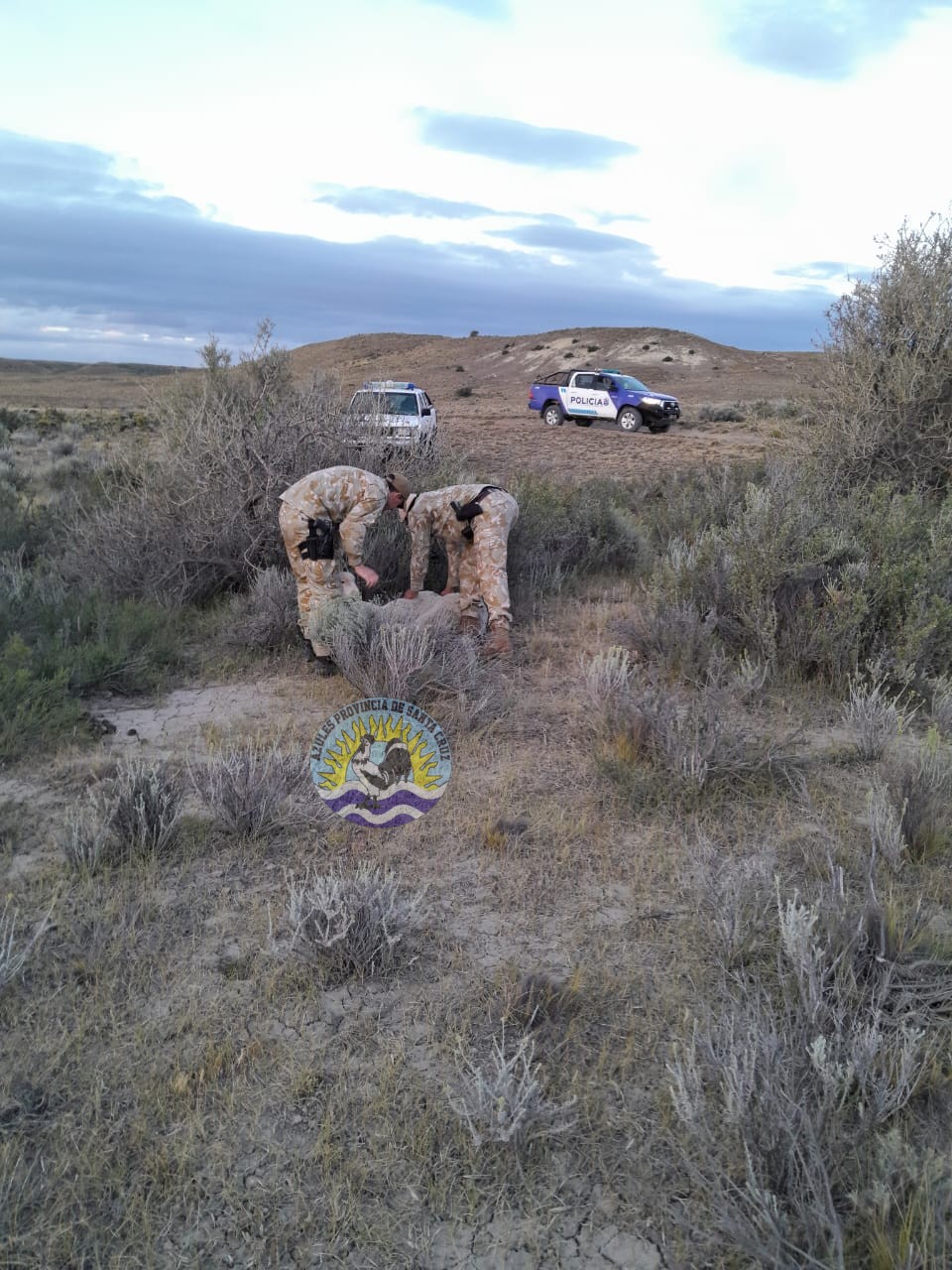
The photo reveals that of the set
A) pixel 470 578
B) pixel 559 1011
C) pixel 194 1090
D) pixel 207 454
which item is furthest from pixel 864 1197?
pixel 207 454

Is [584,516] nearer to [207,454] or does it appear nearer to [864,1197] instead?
[207,454]

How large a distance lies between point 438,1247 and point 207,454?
7211 millimetres

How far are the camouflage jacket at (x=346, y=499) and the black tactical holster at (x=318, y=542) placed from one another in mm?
83

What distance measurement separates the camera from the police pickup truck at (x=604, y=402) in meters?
21.9

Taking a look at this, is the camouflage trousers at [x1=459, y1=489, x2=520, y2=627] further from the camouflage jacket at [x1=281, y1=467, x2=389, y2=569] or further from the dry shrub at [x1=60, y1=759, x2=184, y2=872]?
the dry shrub at [x1=60, y1=759, x2=184, y2=872]

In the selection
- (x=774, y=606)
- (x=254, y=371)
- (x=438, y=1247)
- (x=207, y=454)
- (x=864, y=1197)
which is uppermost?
(x=254, y=371)

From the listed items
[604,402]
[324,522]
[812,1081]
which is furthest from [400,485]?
[604,402]

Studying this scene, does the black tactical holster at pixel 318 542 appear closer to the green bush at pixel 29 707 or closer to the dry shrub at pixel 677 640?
the green bush at pixel 29 707

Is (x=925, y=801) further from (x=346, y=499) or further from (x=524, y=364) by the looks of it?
(x=524, y=364)

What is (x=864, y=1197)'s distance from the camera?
208 centimetres

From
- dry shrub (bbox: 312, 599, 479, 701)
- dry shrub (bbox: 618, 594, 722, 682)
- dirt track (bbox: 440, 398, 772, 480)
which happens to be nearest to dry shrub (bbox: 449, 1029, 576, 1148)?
dry shrub (bbox: 312, 599, 479, 701)

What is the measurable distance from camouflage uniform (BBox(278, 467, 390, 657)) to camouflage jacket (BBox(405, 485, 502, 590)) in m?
0.42

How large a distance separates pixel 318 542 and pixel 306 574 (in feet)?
0.93

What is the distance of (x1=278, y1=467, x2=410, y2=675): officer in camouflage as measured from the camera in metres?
6.27
